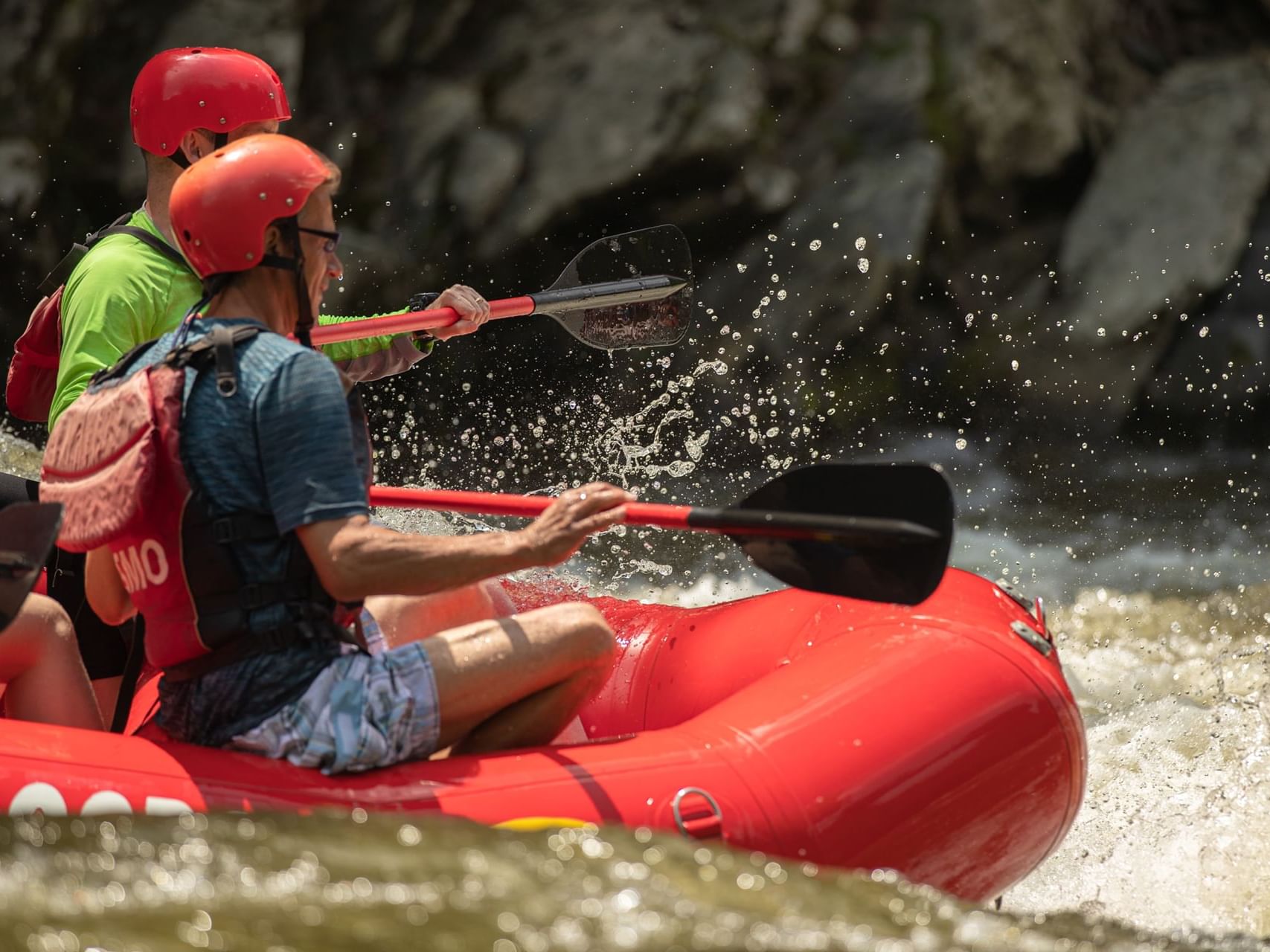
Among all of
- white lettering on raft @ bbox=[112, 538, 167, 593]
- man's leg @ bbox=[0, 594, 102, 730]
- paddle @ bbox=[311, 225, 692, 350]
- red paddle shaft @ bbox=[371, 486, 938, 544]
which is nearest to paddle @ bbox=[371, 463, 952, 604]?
red paddle shaft @ bbox=[371, 486, 938, 544]

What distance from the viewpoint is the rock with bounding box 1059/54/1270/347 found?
27.6 ft

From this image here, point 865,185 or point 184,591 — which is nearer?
point 184,591

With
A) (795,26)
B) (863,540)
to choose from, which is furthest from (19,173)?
(863,540)

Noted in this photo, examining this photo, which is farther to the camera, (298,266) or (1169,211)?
(1169,211)

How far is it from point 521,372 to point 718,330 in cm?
114

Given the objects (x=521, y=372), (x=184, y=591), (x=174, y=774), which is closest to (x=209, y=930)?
(x=174, y=774)

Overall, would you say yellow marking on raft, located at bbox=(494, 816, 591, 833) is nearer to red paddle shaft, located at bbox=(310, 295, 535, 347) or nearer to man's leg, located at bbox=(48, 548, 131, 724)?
man's leg, located at bbox=(48, 548, 131, 724)

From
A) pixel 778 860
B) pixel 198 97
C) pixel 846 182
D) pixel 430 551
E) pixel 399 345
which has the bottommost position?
pixel 846 182

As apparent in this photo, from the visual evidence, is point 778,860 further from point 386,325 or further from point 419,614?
point 386,325

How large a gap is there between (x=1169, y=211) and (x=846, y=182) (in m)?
1.80

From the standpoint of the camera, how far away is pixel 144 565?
2547 millimetres

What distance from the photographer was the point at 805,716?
2807 millimetres

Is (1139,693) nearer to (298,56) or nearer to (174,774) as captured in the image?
(174,774)

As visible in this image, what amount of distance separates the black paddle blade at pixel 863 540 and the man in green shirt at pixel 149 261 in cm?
140
